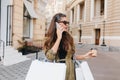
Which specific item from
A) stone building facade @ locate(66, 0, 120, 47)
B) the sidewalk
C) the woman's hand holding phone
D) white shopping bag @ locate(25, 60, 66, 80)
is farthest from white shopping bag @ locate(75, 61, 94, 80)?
stone building facade @ locate(66, 0, 120, 47)

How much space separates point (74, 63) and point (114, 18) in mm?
28214

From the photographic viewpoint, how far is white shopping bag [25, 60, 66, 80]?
293 cm

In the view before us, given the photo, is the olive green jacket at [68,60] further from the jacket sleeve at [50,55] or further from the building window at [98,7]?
the building window at [98,7]

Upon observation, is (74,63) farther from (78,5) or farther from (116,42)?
(78,5)

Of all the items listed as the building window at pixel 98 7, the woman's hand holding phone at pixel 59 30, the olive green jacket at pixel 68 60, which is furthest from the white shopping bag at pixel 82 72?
the building window at pixel 98 7

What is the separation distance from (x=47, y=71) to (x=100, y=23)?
111 feet

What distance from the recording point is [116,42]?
29.5 metres

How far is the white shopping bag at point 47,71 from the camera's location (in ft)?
9.60

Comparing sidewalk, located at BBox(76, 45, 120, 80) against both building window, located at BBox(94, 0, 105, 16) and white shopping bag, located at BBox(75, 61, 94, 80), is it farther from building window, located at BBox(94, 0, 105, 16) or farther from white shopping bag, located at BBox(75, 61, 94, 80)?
building window, located at BBox(94, 0, 105, 16)

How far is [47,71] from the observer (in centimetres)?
296

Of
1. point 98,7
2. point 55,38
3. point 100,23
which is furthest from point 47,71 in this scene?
point 98,7

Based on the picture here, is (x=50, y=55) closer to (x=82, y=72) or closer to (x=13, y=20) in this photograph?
(x=82, y=72)

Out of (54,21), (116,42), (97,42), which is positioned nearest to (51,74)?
(54,21)

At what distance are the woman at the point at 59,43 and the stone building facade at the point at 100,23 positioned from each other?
26.2 meters
